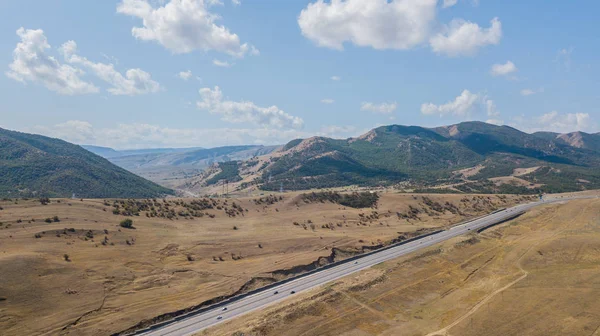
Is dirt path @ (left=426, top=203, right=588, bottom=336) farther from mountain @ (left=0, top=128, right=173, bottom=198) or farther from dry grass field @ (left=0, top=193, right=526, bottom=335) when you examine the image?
mountain @ (left=0, top=128, right=173, bottom=198)

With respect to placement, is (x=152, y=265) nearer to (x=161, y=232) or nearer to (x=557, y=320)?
(x=161, y=232)

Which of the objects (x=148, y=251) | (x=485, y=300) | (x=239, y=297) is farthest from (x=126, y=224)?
(x=485, y=300)

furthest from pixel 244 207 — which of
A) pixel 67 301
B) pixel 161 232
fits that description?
pixel 67 301

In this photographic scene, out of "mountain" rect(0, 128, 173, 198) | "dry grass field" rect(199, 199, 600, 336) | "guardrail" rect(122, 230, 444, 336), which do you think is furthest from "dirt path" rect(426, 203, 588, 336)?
"mountain" rect(0, 128, 173, 198)

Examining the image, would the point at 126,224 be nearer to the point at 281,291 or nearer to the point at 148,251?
the point at 148,251

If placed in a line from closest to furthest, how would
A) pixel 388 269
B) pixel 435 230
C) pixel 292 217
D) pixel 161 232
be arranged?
pixel 388 269 < pixel 161 232 < pixel 435 230 < pixel 292 217

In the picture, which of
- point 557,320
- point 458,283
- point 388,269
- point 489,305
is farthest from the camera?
point 388,269

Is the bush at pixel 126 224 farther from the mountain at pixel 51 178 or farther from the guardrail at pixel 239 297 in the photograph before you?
the mountain at pixel 51 178
